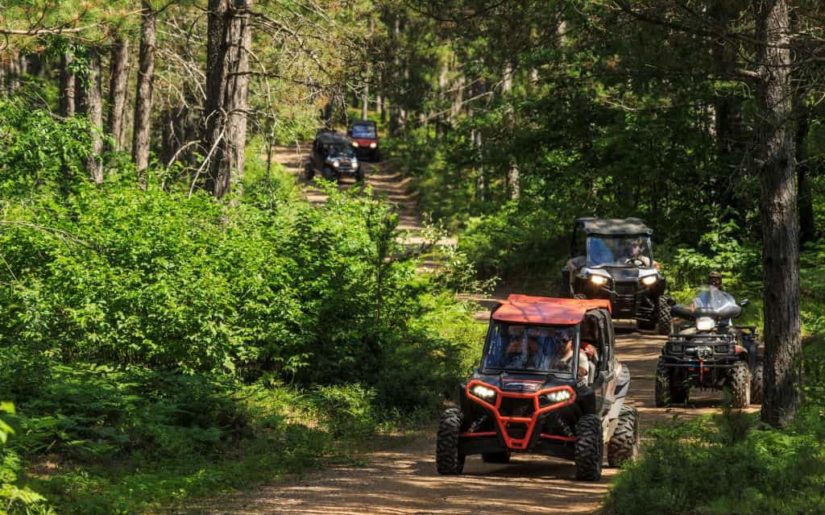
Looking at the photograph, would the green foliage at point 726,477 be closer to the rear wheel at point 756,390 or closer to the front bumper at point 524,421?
the front bumper at point 524,421

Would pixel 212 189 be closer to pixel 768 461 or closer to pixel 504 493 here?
pixel 504 493

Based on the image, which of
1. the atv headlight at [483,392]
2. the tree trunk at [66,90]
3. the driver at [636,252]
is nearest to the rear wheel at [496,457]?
the atv headlight at [483,392]

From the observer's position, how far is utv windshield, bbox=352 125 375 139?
2616 inches

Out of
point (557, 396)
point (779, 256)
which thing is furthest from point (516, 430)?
point (779, 256)

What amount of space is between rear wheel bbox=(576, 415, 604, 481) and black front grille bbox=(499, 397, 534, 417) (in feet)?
1.75

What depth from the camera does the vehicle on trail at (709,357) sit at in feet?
53.9

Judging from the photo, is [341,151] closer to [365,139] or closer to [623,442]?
[365,139]

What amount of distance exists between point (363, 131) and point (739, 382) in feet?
170

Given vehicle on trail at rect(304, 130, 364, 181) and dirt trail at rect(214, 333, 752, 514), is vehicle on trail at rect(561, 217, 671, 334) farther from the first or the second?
vehicle on trail at rect(304, 130, 364, 181)

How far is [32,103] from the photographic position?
2378cm

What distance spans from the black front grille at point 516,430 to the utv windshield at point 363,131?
5473 cm

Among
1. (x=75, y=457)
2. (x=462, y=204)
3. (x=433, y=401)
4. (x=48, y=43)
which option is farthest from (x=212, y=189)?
(x=462, y=204)

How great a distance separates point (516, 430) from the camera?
1226 centimetres

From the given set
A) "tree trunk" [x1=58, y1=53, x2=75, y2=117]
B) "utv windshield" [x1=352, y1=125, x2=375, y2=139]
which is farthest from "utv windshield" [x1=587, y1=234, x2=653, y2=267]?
"utv windshield" [x1=352, y1=125, x2=375, y2=139]
